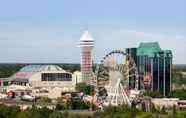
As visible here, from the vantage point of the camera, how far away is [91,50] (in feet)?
291

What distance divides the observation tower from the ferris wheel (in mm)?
25320

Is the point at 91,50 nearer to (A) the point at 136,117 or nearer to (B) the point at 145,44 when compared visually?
(B) the point at 145,44

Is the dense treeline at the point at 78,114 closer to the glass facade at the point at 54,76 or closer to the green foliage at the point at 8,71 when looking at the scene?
the glass facade at the point at 54,76

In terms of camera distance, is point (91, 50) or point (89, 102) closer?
point (89, 102)

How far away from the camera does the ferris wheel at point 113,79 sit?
182 ft

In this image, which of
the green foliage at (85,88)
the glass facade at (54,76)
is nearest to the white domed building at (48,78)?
the glass facade at (54,76)

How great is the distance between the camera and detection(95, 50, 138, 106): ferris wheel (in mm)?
55500

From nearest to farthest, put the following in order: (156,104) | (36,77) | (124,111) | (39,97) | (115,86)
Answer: (124,111) < (115,86) < (156,104) < (39,97) < (36,77)

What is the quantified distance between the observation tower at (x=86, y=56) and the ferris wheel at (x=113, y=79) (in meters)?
25.3

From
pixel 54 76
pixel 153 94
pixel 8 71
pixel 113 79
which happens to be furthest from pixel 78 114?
pixel 8 71

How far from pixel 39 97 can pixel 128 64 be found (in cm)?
1622

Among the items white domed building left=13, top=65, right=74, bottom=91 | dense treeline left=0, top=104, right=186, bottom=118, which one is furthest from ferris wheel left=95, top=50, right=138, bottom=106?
white domed building left=13, top=65, right=74, bottom=91

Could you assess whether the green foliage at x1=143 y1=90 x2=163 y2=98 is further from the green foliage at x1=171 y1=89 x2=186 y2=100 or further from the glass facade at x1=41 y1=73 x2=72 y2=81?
the glass facade at x1=41 y1=73 x2=72 y2=81

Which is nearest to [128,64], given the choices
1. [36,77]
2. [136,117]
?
[136,117]
